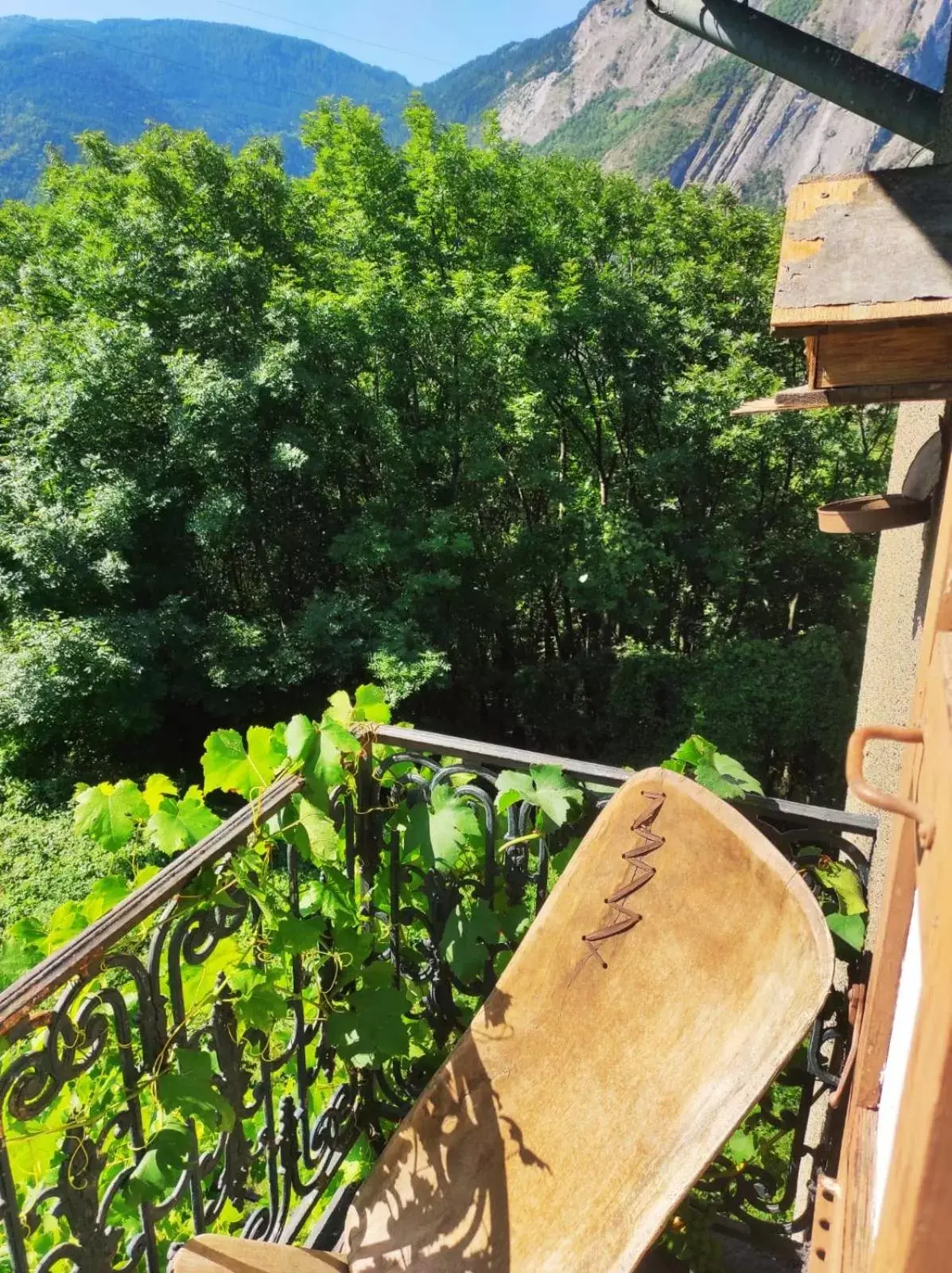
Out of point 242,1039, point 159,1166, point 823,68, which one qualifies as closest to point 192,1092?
point 159,1166

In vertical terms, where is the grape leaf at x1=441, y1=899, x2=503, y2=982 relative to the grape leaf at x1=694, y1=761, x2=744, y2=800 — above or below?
below

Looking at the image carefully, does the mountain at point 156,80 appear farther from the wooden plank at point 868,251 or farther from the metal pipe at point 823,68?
the wooden plank at point 868,251

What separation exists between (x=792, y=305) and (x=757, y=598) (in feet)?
45.9

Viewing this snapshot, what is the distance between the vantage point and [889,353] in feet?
4.15

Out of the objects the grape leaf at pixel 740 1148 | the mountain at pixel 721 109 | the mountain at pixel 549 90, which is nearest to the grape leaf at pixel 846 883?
the grape leaf at pixel 740 1148

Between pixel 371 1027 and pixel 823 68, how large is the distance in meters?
3.26

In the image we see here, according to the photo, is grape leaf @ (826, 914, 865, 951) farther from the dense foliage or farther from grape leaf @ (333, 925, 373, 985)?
the dense foliage

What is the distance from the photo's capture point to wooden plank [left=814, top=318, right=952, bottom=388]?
1.22m

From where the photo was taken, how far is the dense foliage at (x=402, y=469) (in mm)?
10977

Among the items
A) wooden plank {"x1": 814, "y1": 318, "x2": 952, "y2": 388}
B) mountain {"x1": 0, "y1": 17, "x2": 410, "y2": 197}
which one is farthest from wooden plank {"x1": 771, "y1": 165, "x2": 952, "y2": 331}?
mountain {"x1": 0, "y1": 17, "x2": 410, "y2": 197}

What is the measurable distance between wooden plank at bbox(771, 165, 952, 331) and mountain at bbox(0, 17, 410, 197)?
7057 cm

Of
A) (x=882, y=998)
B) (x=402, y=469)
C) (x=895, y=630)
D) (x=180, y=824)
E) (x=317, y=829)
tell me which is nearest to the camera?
(x=882, y=998)

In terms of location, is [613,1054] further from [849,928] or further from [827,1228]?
[849,928]

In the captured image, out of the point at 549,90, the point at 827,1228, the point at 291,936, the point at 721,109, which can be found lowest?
the point at 827,1228
